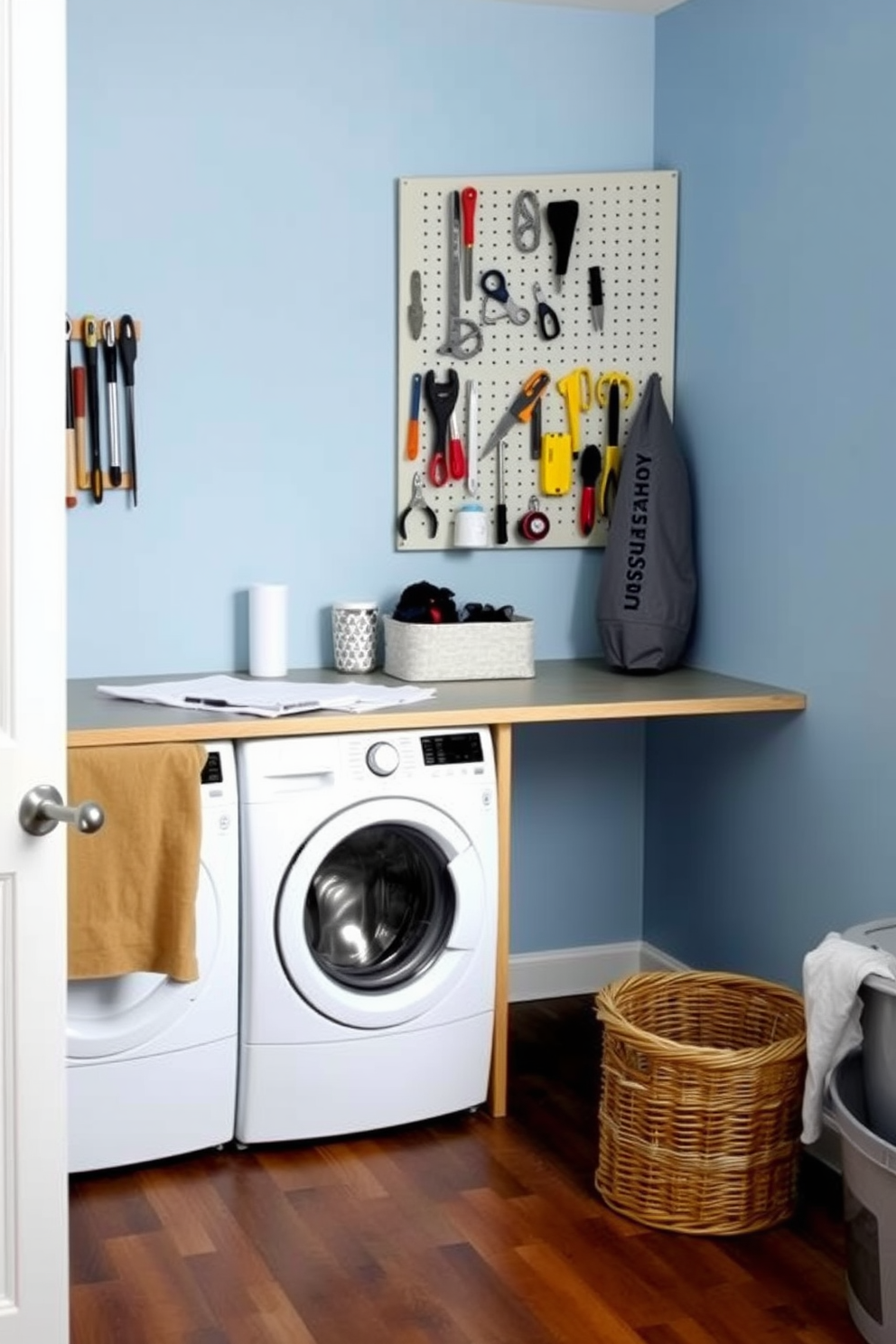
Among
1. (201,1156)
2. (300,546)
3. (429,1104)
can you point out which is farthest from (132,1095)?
(300,546)

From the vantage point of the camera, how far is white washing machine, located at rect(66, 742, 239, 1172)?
343cm

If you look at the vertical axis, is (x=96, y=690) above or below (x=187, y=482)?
below

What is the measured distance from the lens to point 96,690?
12.4ft

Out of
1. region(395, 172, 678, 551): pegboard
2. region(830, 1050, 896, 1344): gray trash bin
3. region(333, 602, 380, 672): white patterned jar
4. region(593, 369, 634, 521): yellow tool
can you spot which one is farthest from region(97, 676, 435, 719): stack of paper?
region(830, 1050, 896, 1344): gray trash bin

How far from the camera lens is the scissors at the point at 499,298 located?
4184mm

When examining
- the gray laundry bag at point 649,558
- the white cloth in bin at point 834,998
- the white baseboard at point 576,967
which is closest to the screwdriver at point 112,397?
the gray laundry bag at point 649,558

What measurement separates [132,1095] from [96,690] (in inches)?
32.9

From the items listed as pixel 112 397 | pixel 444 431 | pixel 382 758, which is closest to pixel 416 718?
pixel 382 758

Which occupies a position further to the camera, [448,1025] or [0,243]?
[448,1025]

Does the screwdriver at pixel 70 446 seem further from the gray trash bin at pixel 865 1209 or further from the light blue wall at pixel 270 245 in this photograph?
the gray trash bin at pixel 865 1209

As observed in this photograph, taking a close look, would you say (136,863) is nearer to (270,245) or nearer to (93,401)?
(93,401)

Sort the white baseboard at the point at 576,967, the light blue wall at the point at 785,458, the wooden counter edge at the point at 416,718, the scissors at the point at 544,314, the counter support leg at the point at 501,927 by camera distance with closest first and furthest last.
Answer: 1. the wooden counter edge at the point at 416,718
2. the light blue wall at the point at 785,458
3. the counter support leg at the point at 501,927
4. the scissors at the point at 544,314
5. the white baseboard at the point at 576,967

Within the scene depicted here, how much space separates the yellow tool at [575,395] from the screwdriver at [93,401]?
3.56 ft

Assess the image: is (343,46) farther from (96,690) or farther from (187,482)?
(96,690)
